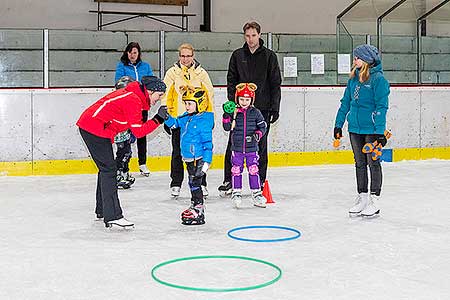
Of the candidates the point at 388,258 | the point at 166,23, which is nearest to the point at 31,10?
the point at 166,23

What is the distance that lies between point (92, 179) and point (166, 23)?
580 centimetres

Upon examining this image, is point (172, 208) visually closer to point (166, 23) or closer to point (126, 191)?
point (126, 191)

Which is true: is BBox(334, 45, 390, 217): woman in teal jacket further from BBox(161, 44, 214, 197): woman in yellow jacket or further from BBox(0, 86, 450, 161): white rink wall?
BBox(0, 86, 450, 161): white rink wall

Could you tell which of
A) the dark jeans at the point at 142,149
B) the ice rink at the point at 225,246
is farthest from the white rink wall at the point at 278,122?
the ice rink at the point at 225,246

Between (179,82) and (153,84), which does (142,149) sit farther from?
(153,84)

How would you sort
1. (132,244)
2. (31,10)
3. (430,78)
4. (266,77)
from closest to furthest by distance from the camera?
(132,244) → (266,77) → (430,78) → (31,10)

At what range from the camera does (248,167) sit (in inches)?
220

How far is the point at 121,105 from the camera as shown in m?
4.40

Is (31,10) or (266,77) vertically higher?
(31,10)

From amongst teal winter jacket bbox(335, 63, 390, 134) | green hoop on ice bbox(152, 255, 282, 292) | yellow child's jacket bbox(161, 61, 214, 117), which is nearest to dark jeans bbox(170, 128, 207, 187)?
yellow child's jacket bbox(161, 61, 214, 117)

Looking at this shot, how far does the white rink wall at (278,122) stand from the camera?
7.83 meters

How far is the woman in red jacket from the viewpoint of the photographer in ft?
14.4

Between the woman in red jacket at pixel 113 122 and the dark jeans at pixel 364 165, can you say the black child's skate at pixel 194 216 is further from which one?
the dark jeans at pixel 364 165

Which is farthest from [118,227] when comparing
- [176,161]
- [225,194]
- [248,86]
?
[225,194]
